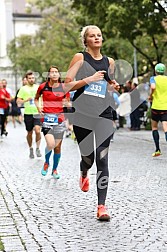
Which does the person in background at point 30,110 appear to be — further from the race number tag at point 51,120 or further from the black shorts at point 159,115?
the race number tag at point 51,120

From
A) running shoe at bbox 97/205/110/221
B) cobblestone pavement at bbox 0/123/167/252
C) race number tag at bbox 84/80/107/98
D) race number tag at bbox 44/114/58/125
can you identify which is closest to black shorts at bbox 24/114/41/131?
cobblestone pavement at bbox 0/123/167/252

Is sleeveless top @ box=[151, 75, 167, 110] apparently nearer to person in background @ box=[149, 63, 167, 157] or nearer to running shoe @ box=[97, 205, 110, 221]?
person in background @ box=[149, 63, 167, 157]

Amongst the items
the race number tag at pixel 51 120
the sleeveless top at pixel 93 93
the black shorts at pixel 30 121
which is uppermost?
the sleeveless top at pixel 93 93

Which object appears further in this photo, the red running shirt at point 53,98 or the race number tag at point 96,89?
the red running shirt at point 53,98

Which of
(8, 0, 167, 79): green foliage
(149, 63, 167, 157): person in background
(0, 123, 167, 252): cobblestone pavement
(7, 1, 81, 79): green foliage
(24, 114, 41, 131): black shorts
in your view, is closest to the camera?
(0, 123, 167, 252): cobblestone pavement

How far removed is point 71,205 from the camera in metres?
7.53

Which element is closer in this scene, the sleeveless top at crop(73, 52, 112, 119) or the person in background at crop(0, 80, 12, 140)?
the sleeveless top at crop(73, 52, 112, 119)

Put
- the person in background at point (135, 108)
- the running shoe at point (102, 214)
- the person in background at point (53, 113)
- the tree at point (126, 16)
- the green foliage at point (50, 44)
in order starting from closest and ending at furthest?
the running shoe at point (102, 214)
the person in background at point (53, 113)
the tree at point (126, 16)
the person in background at point (135, 108)
the green foliage at point (50, 44)

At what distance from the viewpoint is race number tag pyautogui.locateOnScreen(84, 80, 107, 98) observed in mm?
6766

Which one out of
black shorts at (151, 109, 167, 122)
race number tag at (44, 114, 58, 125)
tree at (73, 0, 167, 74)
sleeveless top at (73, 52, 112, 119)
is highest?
tree at (73, 0, 167, 74)

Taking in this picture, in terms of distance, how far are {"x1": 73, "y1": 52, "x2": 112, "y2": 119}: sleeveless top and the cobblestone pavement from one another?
110 centimetres

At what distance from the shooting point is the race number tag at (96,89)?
6766 mm

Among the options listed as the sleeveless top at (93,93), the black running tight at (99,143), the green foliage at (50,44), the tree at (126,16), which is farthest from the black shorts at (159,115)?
the green foliage at (50,44)

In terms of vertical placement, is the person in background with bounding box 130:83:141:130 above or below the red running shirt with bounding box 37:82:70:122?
below
